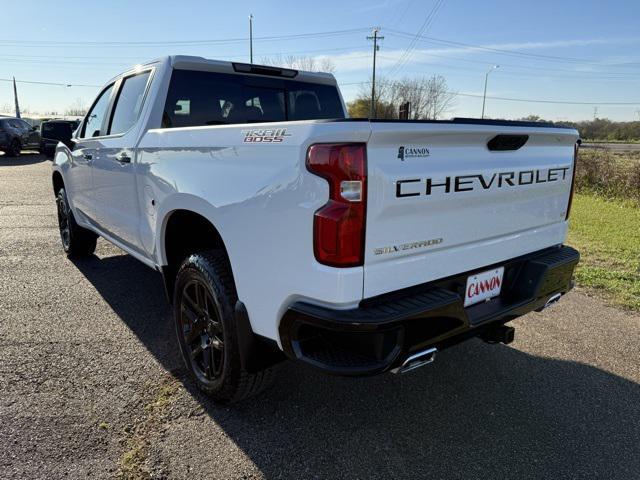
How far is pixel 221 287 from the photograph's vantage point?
256 centimetres

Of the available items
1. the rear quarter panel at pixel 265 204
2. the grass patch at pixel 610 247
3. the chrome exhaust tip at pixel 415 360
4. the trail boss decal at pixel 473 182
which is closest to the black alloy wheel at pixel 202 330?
the rear quarter panel at pixel 265 204

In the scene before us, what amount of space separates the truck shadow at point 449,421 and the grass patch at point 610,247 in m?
1.97

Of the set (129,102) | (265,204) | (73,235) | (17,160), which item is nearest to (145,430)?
(265,204)

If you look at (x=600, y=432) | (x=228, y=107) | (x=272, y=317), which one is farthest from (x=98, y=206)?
(x=600, y=432)

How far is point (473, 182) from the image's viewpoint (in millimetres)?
2336

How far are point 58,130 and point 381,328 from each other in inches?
181

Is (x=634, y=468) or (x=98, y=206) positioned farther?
(x=98, y=206)

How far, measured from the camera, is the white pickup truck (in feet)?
6.49

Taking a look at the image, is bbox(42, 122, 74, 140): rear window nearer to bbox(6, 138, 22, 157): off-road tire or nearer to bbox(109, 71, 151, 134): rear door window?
bbox(109, 71, 151, 134): rear door window

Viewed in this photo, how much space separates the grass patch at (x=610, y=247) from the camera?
5016mm

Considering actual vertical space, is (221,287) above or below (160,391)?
above

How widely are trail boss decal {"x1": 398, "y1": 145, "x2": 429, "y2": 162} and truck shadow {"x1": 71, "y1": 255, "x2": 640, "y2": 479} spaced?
1479mm

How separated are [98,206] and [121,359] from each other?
1.62 metres

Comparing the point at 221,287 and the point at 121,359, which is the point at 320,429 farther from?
the point at 121,359
